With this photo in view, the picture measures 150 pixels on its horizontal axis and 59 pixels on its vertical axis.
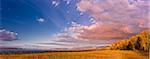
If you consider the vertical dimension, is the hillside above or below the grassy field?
above

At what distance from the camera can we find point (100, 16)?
264 cm

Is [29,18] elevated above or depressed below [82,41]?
above

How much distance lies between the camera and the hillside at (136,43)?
2613mm

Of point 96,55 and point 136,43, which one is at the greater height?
point 136,43

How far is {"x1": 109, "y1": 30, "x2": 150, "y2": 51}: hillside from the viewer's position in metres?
2.61

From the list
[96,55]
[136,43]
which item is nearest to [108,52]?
[96,55]

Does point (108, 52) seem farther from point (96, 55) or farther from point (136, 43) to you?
point (136, 43)

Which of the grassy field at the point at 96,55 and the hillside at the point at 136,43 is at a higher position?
the hillside at the point at 136,43

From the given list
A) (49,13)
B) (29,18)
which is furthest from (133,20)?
(29,18)

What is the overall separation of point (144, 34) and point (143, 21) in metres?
0.11

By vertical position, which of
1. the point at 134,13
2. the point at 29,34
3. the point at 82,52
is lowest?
the point at 82,52

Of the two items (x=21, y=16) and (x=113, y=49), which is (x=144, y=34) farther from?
(x=21, y=16)

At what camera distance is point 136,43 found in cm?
262

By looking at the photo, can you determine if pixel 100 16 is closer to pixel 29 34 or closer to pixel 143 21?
pixel 143 21
